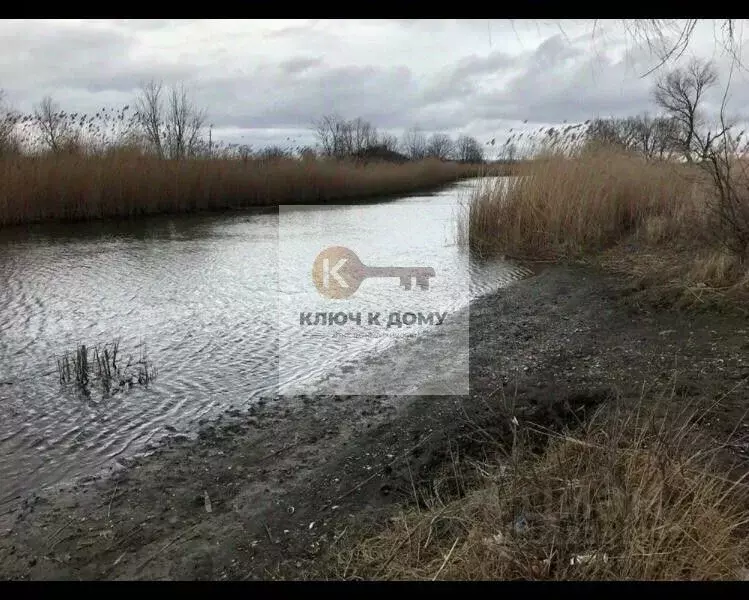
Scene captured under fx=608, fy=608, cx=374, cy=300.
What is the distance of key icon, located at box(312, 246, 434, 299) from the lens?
721 cm

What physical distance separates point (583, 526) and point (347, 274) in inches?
247

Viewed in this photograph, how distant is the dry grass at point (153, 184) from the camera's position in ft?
42.0

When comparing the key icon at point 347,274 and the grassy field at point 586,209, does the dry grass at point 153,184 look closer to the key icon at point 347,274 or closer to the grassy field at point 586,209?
the grassy field at point 586,209

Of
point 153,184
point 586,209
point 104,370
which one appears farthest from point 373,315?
point 153,184

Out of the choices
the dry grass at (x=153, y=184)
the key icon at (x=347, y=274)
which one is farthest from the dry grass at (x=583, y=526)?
the dry grass at (x=153, y=184)

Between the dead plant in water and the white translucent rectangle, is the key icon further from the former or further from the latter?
the dead plant in water

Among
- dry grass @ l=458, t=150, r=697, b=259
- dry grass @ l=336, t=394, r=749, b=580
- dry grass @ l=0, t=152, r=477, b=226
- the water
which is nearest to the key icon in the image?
the water

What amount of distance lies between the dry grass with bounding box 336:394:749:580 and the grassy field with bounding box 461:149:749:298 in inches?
248

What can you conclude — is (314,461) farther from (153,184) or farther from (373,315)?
(153,184)

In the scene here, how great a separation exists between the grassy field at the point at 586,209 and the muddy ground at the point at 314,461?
419cm

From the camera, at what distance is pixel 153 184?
50.8 ft

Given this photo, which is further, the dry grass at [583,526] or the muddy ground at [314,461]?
the muddy ground at [314,461]
